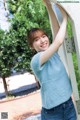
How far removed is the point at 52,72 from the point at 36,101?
4.14 m

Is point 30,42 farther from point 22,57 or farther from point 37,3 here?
point 22,57

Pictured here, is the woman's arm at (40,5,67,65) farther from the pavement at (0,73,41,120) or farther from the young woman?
the pavement at (0,73,41,120)

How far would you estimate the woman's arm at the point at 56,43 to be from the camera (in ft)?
4.88

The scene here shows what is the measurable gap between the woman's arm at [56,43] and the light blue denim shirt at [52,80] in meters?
0.04

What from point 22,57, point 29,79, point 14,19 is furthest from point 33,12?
point 29,79

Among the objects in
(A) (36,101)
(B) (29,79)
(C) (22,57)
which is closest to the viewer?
(A) (36,101)

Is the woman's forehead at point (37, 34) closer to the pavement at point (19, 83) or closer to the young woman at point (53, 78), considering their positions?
the young woman at point (53, 78)

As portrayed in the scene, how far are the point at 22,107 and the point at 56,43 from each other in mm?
4347

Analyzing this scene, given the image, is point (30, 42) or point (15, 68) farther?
point (15, 68)

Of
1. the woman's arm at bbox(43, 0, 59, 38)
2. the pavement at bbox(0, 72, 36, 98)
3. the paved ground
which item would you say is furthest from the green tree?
the woman's arm at bbox(43, 0, 59, 38)

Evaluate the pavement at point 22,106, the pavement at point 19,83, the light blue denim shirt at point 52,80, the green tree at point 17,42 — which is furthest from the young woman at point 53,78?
the pavement at point 19,83

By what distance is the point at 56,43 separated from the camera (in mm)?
1487

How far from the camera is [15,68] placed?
295 inches

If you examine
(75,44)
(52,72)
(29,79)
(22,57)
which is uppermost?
Answer: (75,44)
